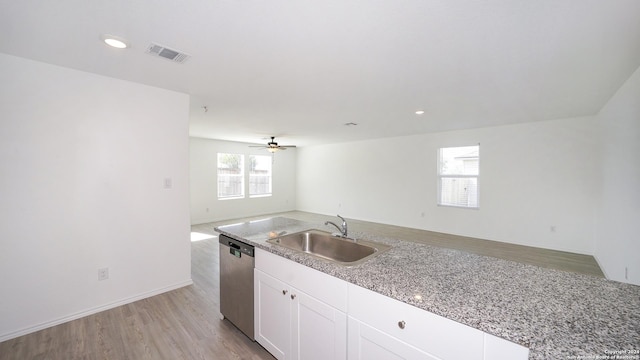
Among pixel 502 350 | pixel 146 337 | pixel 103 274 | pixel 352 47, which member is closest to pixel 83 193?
pixel 103 274

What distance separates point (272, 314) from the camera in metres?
1.82

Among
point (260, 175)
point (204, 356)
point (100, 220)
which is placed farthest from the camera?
point (260, 175)

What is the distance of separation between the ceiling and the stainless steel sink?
1.49 meters

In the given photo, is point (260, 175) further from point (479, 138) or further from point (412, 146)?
point (479, 138)

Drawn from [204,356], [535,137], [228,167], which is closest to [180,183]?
[204,356]

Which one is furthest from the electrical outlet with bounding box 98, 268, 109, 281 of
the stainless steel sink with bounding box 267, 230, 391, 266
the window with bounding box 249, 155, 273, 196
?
the window with bounding box 249, 155, 273, 196

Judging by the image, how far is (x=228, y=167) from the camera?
758 centimetres

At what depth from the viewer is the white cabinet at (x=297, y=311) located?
139 centimetres

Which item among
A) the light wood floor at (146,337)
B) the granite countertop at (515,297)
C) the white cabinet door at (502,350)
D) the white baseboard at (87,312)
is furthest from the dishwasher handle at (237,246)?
the white cabinet door at (502,350)

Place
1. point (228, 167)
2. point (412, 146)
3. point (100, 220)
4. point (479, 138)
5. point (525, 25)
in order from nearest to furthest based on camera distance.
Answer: point (525, 25), point (100, 220), point (479, 138), point (412, 146), point (228, 167)

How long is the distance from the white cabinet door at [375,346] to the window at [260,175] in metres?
7.22

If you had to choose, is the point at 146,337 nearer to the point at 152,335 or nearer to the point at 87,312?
the point at 152,335

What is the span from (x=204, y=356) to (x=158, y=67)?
98.7 inches

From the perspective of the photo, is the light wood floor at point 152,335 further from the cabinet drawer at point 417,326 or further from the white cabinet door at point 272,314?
the cabinet drawer at point 417,326
